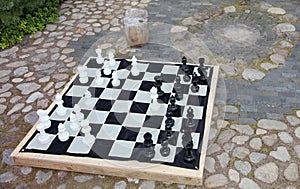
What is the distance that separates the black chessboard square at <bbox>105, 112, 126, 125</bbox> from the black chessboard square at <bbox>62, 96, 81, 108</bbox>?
0.44 m

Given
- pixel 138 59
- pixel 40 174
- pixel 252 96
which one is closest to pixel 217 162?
pixel 252 96

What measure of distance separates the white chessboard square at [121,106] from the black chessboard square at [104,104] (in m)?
0.04

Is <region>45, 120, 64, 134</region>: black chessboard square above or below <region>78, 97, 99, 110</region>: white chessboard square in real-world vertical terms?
below

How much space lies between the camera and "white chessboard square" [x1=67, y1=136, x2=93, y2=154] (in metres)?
2.92

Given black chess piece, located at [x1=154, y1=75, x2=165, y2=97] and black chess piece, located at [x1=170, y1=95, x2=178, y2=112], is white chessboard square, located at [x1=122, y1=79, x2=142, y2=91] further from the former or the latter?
black chess piece, located at [x1=170, y1=95, x2=178, y2=112]

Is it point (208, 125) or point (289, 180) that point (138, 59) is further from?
point (289, 180)

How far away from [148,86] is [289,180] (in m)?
1.55

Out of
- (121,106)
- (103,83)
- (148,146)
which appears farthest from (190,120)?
(103,83)

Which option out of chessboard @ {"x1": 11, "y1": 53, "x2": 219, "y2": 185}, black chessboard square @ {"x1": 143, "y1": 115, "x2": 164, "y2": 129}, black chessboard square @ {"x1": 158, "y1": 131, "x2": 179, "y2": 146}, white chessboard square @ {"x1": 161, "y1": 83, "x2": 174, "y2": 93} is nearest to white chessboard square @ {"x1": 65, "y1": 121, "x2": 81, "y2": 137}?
chessboard @ {"x1": 11, "y1": 53, "x2": 219, "y2": 185}

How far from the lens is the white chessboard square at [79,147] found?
9.59 ft

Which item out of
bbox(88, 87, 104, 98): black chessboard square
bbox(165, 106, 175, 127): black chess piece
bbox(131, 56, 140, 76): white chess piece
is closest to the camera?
bbox(165, 106, 175, 127): black chess piece

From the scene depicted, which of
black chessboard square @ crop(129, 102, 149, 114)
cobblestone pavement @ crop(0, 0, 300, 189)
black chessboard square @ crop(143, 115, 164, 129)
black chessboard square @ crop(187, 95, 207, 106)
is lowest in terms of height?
cobblestone pavement @ crop(0, 0, 300, 189)

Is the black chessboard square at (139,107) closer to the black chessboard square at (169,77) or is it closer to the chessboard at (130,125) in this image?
the chessboard at (130,125)

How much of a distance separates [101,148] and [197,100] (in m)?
1.03
